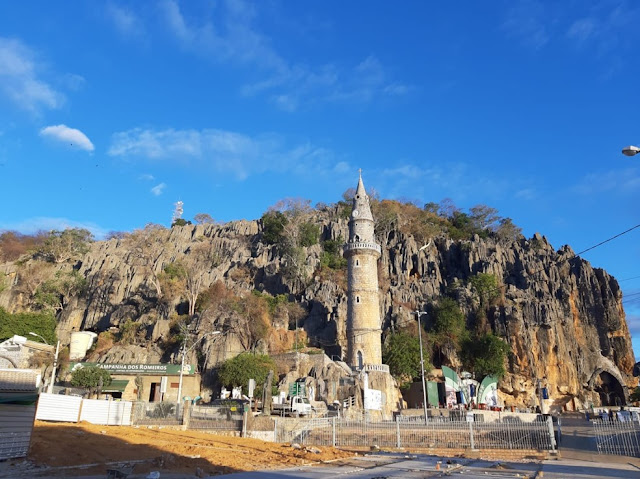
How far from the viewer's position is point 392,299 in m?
60.7

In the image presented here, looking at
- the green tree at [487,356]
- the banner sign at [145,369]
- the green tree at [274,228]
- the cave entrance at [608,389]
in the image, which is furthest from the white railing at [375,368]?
the green tree at [274,228]

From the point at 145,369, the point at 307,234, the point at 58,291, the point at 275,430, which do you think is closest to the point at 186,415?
the point at 275,430

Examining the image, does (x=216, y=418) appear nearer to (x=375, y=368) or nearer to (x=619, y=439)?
(x=619, y=439)

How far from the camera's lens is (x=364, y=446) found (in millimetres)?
23891

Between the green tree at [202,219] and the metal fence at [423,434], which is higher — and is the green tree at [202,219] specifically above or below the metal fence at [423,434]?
above

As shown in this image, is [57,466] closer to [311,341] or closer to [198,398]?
[198,398]

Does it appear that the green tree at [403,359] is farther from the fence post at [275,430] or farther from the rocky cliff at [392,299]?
the fence post at [275,430]

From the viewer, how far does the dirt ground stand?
15.3 meters

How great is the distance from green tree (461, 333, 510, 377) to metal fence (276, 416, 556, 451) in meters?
28.3

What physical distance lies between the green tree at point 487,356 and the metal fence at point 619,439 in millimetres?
30880

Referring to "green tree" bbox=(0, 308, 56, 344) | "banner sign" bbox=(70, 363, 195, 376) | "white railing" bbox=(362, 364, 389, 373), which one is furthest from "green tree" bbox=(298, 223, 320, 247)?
"green tree" bbox=(0, 308, 56, 344)

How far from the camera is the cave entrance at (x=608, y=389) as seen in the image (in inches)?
2317

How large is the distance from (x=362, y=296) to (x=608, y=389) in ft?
113

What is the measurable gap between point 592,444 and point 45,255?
3036 inches
